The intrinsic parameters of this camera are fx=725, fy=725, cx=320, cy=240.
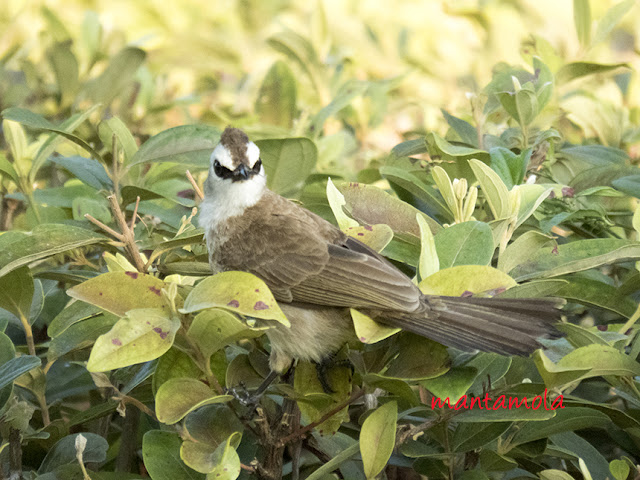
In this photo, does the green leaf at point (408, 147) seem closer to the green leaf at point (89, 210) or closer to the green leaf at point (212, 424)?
the green leaf at point (89, 210)

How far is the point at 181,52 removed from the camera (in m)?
4.25

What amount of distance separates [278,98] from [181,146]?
1148 mm

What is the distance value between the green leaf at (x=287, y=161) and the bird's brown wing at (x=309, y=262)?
0.09m

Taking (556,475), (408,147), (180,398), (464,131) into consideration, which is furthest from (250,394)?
(464,131)

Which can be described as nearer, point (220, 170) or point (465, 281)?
point (465, 281)

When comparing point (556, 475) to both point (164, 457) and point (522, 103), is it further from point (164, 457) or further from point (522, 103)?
point (522, 103)

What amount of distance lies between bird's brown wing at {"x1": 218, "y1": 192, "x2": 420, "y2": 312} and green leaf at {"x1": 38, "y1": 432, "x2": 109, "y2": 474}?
1.97ft

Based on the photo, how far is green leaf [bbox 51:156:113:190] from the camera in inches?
79.8

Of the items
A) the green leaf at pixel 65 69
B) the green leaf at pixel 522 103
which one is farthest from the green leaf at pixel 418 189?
the green leaf at pixel 65 69

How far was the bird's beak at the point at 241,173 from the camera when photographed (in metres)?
2.18

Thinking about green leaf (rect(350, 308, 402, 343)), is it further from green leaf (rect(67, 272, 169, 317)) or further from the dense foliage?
green leaf (rect(67, 272, 169, 317))

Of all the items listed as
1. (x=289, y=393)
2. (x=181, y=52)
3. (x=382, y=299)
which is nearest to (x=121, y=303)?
(x=289, y=393)

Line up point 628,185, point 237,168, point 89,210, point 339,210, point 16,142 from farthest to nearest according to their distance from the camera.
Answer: point 16,142
point 237,168
point 89,210
point 628,185
point 339,210

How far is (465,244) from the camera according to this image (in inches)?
63.6
